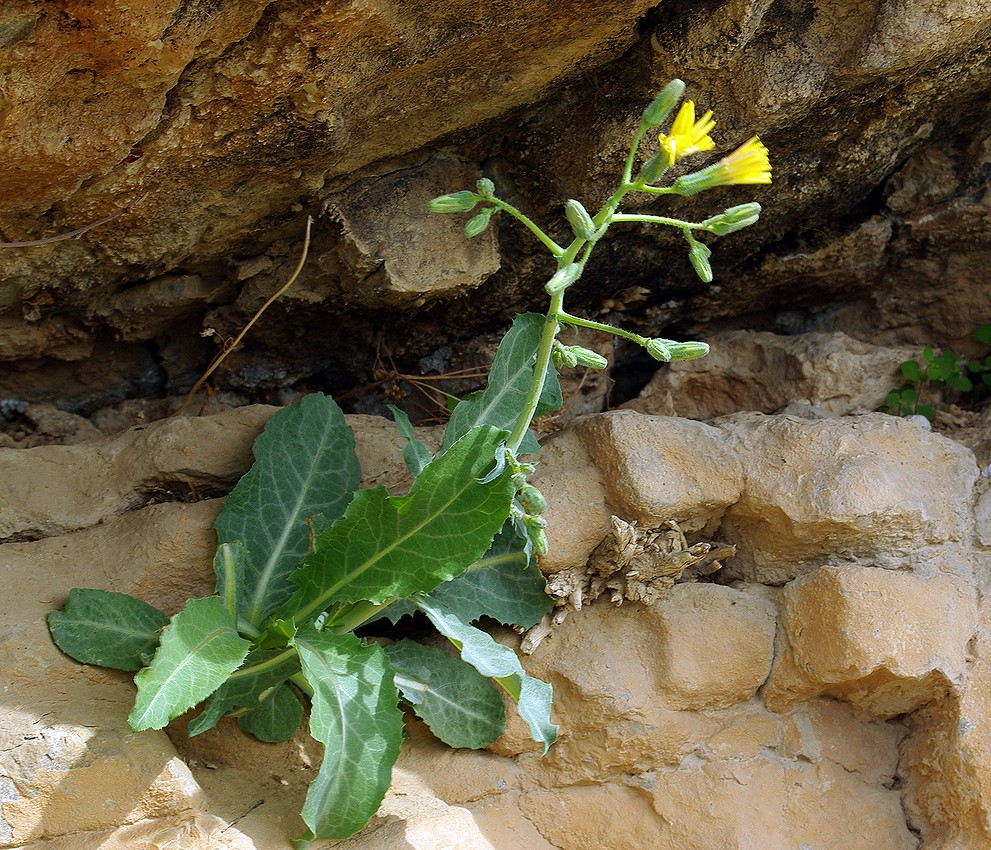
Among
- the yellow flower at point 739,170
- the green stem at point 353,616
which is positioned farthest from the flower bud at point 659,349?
the green stem at point 353,616

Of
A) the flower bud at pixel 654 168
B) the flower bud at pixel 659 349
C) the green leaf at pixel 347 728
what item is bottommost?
the green leaf at pixel 347 728

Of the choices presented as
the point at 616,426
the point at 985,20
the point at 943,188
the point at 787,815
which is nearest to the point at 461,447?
the point at 616,426

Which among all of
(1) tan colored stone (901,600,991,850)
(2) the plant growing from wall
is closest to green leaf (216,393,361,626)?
(2) the plant growing from wall

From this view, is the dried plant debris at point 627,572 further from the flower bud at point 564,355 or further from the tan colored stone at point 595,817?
the flower bud at point 564,355

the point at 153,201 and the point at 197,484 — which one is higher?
the point at 153,201

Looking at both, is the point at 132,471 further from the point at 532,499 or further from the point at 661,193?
the point at 661,193

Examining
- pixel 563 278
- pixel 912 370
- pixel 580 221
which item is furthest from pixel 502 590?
pixel 912 370

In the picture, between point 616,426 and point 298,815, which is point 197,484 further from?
point 616,426
